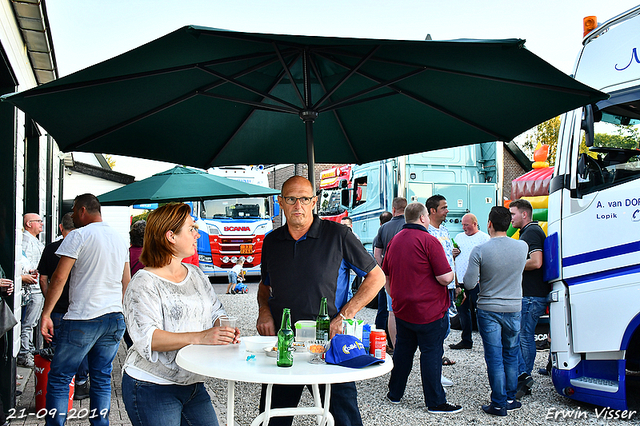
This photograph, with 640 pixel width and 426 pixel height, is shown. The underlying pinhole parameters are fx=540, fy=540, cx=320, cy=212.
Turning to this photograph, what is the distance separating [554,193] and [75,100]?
13.5ft

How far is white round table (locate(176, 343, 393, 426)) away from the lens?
7.29ft

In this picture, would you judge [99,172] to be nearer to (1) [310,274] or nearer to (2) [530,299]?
(2) [530,299]

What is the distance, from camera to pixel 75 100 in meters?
3.16

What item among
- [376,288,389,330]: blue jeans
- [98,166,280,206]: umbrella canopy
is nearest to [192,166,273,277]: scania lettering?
[98,166,280,206]: umbrella canopy

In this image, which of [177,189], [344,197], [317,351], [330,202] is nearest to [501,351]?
[317,351]

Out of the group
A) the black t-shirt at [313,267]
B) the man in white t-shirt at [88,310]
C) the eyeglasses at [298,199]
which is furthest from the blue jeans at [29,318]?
the eyeglasses at [298,199]

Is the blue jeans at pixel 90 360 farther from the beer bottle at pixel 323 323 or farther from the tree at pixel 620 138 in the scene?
the tree at pixel 620 138

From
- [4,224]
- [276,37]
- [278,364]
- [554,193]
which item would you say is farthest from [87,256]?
[554,193]

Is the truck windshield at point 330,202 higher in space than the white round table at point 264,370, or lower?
higher

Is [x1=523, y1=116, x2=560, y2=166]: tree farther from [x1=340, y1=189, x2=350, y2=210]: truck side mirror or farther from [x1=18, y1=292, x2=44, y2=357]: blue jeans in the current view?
[x1=18, y1=292, x2=44, y2=357]: blue jeans

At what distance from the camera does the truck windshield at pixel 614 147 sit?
4.39 meters

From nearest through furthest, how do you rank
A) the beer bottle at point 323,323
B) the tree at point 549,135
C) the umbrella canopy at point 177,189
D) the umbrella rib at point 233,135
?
the beer bottle at point 323,323 → the umbrella rib at point 233,135 → the umbrella canopy at point 177,189 → the tree at point 549,135

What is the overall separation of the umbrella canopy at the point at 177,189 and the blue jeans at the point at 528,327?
3.45m

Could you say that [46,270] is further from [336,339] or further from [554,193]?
[554,193]
